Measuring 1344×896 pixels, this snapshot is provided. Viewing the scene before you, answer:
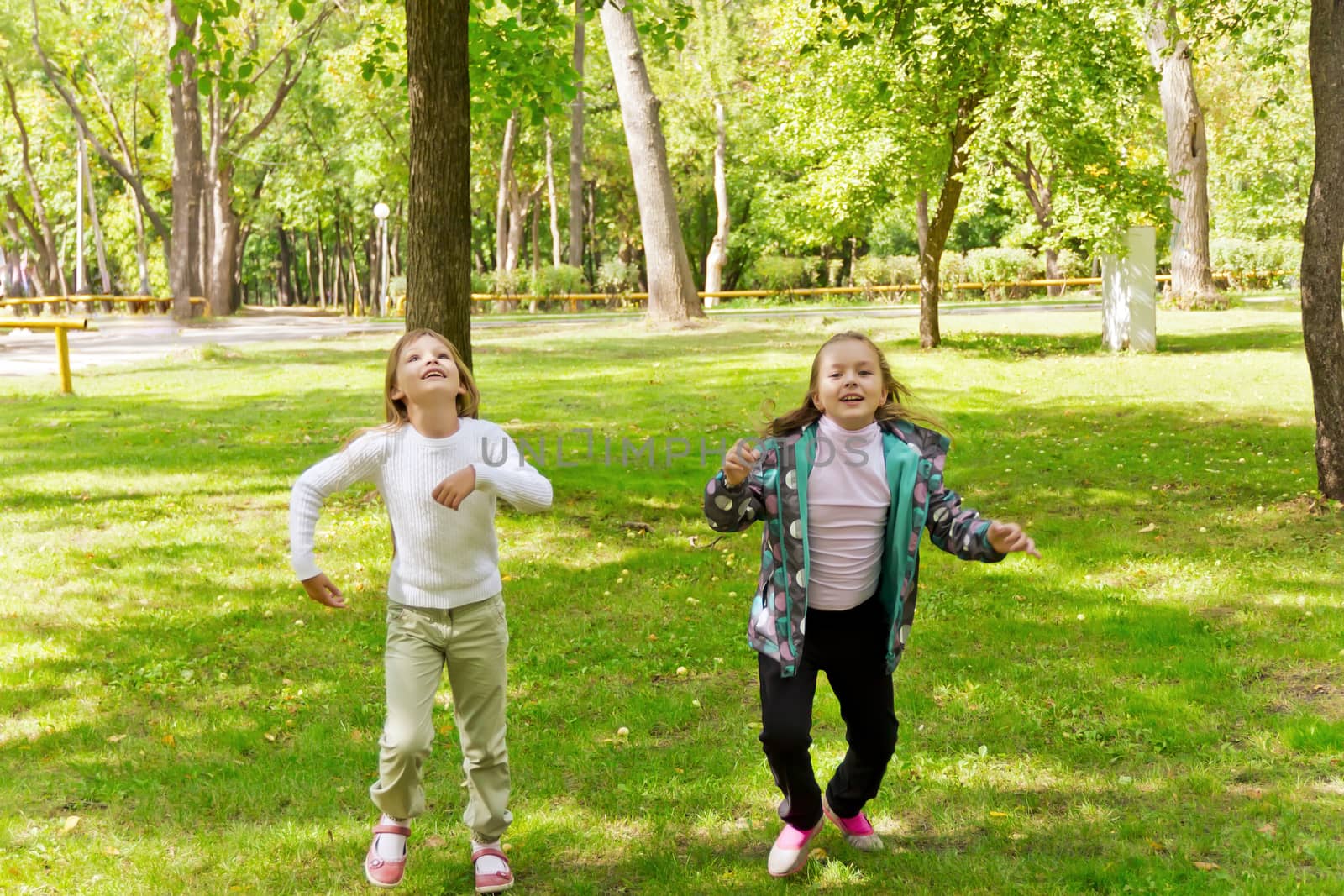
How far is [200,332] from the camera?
2966 centimetres

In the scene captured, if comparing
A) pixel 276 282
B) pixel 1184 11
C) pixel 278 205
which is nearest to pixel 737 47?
pixel 278 205

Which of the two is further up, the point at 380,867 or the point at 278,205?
the point at 278,205

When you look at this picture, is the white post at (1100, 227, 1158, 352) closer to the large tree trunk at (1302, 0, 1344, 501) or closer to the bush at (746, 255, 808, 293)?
the large tree trunk at (1302, 0, 1344, 501)

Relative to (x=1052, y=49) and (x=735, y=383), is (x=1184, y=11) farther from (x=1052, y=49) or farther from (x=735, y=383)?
(x=735, y=383)

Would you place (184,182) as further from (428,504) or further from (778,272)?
(428,504)

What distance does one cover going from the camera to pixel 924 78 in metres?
16.8

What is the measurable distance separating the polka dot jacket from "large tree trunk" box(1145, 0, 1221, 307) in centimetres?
2508

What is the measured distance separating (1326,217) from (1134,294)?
34.7 ft

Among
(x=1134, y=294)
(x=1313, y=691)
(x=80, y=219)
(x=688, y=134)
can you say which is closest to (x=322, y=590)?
(x=1313, y=691)

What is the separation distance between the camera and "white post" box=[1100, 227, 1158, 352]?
18.5 meters

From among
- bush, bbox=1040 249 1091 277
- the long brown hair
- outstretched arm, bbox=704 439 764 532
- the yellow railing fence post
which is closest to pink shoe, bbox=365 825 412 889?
outstretched arm, bbox=704 439 764 532

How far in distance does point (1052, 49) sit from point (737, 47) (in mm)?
30629

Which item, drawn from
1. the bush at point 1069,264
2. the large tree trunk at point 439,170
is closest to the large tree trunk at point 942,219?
the large tree trunk at point 439,170

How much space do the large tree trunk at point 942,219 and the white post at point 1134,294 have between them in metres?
2.50
